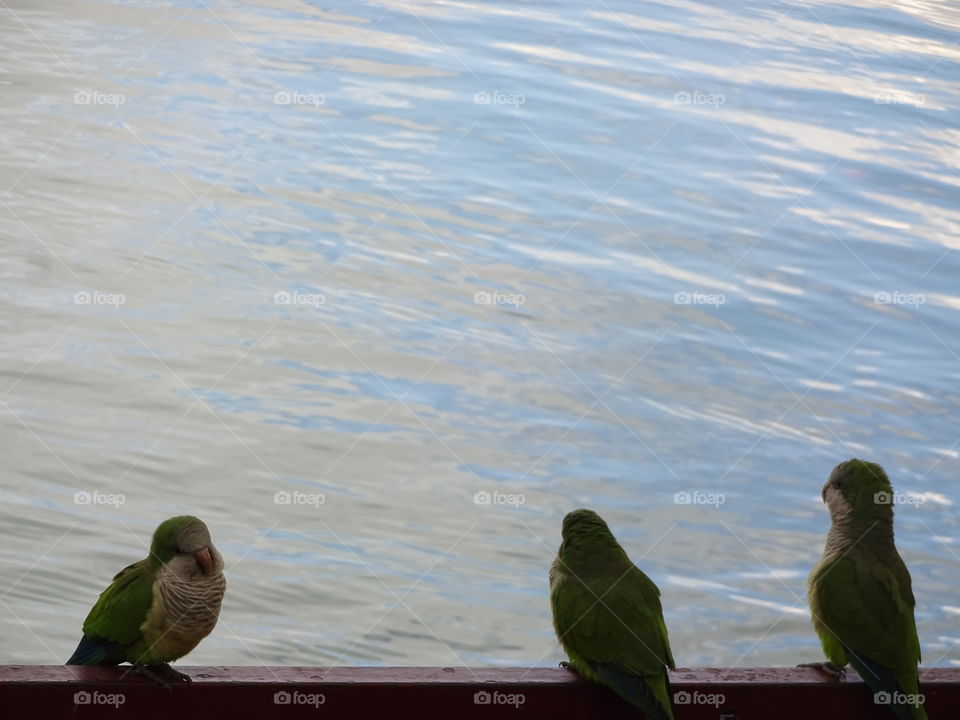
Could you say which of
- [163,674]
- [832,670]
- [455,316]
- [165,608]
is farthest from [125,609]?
[455,316]

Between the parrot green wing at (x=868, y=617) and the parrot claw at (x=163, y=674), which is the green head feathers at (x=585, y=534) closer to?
the parrot green wing at (x=868, y=617)

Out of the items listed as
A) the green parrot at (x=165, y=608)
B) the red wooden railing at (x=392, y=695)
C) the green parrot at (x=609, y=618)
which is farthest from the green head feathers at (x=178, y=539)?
the green parrot at (x=609, y=618)

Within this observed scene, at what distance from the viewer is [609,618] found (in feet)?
7.09

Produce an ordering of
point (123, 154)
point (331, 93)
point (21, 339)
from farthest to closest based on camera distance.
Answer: point (331, 93)
point (123, 154)
point (21, 339)

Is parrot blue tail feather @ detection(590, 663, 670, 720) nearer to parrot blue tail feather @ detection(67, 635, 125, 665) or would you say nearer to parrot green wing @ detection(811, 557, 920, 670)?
parrot green wing @ detection(811, 557, 920, 670)

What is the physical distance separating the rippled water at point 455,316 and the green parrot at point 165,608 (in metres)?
1.86

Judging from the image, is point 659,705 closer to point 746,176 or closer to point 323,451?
point 323,451

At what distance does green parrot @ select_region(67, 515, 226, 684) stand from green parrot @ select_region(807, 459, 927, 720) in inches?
41.5

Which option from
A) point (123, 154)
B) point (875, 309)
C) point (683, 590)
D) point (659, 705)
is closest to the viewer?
point (659, 705)

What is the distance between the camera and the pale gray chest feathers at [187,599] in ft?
7.23

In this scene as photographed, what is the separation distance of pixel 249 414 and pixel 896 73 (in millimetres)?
6839

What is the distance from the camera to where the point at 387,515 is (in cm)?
474

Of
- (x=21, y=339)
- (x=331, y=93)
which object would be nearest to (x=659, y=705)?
(x=21, y=339)

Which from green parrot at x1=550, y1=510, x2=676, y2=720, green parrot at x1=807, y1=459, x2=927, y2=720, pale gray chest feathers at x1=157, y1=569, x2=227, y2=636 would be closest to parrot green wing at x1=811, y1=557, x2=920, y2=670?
green parrot at x1=807, y1=459, x2=927, y2=720
